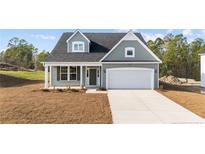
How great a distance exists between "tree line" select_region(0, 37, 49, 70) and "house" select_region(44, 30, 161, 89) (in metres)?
13.9

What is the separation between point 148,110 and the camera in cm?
1398

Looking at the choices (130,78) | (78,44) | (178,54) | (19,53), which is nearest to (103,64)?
(130,78)

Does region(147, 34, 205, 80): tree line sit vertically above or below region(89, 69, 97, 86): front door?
above

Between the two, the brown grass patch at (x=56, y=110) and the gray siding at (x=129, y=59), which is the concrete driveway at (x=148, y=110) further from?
the gray siding at (x=129, y=59)

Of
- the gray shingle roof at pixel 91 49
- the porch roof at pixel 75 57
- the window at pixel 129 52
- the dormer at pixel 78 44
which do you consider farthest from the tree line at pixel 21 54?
the window at pixel 129 52

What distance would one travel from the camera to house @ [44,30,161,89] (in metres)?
22.1

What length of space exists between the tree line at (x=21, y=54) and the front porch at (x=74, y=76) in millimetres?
13844

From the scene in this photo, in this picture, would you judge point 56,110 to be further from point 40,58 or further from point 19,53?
point 19,53

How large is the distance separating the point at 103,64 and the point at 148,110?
29.4 ft

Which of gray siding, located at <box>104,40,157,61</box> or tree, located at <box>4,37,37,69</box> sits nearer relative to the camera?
→ gray siding, located at <box>104,40,157,61</box>

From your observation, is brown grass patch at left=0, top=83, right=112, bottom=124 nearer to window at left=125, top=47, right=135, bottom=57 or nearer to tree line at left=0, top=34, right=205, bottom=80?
window at left=125, top=47, right=135, bottom=57

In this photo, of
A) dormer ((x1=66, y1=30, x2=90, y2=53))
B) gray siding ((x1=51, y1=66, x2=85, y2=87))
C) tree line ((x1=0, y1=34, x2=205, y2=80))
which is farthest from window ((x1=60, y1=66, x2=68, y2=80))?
tree line ((x1=0, y1=34, x2=205, y2=80))
